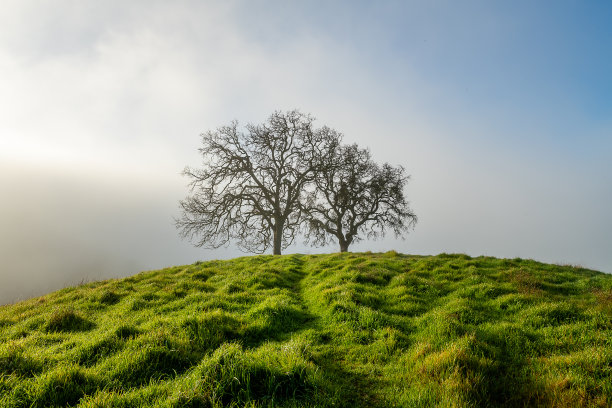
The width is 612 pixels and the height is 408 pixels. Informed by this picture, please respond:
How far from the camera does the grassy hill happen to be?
413 centimetres

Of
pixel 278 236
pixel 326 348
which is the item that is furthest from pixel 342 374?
pixel 278 236

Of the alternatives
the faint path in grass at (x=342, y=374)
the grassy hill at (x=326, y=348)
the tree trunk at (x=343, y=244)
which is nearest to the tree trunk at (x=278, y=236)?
the tree trunk at (x=343, y=244)

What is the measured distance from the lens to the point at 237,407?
12.3ft

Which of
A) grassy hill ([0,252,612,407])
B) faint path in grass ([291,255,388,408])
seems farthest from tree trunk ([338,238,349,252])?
faint path in grass ([291,255,388,408])

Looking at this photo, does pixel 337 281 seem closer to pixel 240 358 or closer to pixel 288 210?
pixel 240 358

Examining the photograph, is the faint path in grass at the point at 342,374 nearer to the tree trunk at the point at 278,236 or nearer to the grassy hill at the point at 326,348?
the grassy hill at the point at 326,348

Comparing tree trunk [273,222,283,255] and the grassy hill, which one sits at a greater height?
tree trunk [273,222,283,255]

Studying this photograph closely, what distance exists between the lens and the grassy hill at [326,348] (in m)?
4.13

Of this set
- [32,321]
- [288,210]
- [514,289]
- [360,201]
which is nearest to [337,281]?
[514,289]

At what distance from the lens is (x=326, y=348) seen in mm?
6344

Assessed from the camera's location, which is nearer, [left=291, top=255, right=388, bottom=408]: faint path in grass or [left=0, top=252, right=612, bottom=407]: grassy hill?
[left=0, top=252, right=612, bottom=407]: grassy hill

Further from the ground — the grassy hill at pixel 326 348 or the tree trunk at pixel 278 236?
the tree trunk at pixel 278 236

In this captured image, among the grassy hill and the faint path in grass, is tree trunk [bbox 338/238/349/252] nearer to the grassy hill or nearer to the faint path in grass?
the grassy hill

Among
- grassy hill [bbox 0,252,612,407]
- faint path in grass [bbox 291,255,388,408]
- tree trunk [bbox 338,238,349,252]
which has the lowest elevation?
faint path in grass [bbox 291,255,388,408]
